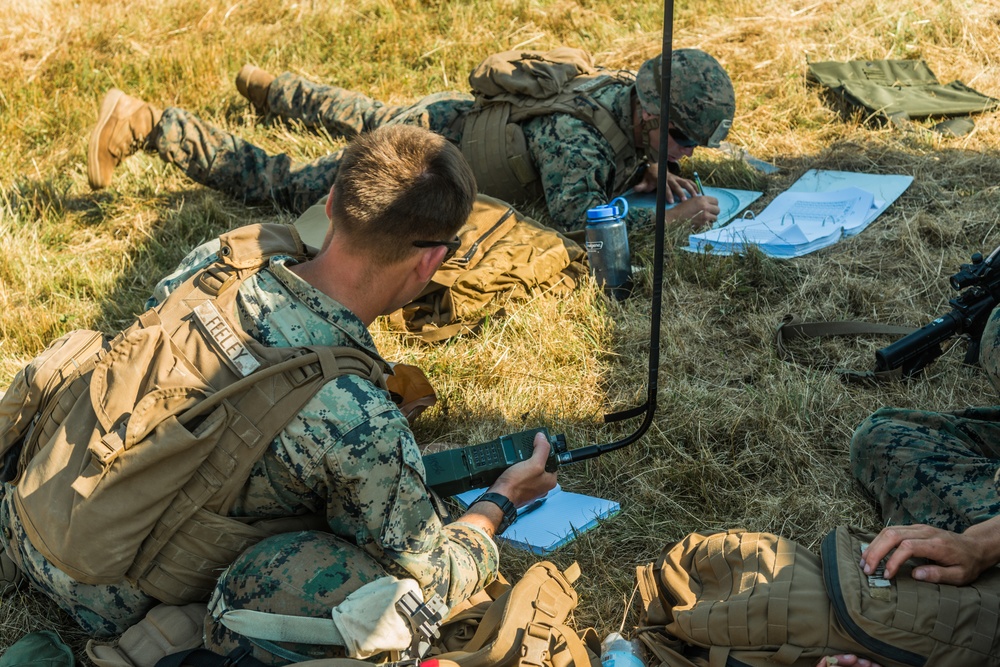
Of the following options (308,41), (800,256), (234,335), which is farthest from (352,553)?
(308,41)

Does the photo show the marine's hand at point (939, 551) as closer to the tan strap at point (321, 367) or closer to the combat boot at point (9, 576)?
the tan strap at point (321, 367)

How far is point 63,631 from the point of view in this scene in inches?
125

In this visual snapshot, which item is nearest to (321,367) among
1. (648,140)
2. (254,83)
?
(648,140)

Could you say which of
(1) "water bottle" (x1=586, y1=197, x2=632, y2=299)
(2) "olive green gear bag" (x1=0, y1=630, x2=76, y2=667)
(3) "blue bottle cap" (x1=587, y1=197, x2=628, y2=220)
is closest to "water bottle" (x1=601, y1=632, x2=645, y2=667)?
(2) "olive green gear bag" (x1=0, y1=630, x2=76, y2=667)

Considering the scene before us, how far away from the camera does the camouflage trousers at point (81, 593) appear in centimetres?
278

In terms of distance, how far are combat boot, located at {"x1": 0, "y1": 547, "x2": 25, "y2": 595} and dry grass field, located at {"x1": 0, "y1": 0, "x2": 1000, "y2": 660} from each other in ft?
0.25

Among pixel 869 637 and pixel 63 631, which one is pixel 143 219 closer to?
pixel 63 631

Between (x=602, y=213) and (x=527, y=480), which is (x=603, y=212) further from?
(x=527, y=480)

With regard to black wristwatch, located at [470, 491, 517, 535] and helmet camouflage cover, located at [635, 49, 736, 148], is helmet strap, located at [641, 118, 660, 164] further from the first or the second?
black wristwatch, located at [470, 491, 517, 535]

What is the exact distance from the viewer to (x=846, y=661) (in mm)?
2588

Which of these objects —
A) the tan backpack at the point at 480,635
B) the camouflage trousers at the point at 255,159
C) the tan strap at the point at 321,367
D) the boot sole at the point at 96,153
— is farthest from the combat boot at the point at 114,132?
the tan strap at the point at 321,367

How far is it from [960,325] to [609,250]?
1744 mm

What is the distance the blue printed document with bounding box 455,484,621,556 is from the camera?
3.47 meters

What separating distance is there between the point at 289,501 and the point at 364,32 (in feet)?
20.5
